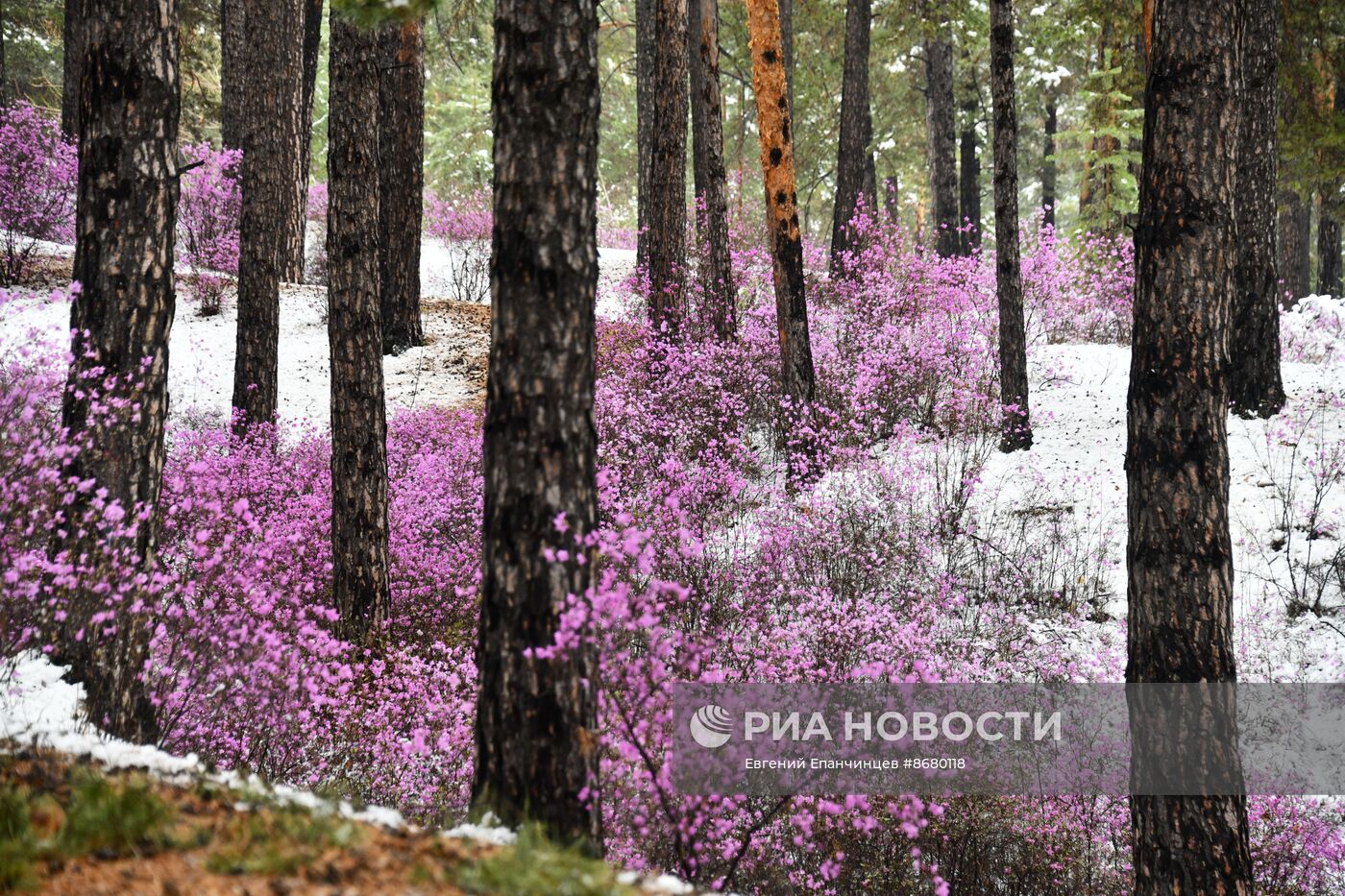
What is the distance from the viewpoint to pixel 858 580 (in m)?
7.14

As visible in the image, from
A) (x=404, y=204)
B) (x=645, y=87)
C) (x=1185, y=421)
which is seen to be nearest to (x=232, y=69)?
(x=404, y=204)

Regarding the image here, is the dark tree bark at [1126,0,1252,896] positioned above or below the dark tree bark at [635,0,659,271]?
below

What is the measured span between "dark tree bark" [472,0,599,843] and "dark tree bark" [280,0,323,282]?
1197cm

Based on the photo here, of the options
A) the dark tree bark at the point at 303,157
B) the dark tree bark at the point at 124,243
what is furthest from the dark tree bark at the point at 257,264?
the dark tree bark at the point at 124,243

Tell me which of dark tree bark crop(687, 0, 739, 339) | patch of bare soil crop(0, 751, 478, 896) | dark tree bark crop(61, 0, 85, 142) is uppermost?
dark tree bark crop(61, 0, 85, 142)

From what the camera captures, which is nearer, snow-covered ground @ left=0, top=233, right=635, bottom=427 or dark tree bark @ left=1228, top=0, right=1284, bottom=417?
dark tree bark @ left=1228, top=0, right=1284, bottom=417

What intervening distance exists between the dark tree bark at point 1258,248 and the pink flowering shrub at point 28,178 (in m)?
14.3

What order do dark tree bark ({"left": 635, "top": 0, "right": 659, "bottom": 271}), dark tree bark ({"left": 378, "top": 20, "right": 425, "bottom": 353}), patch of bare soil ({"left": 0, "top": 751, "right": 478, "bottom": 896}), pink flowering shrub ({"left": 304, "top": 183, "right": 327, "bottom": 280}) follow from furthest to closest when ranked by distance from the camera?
pink flowering shrub ({"left": 304, "top": 183, "right": 327, "bottom": 280}) → dark tree bark ({"left": 635, "top": 0, "right": 659, "bottom": 271}) → dark tree bark ({"left": 378, "top": 20, "right": 425, "bottom": 353}) → patch of bare soil ({"left": 0, "top": 751, "right": 478, "bottom": 896})

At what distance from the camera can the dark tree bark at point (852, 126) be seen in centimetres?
1377

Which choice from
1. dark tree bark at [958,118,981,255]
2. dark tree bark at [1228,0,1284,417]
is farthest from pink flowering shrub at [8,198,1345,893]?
dark tree bark at [958,118,981,255]

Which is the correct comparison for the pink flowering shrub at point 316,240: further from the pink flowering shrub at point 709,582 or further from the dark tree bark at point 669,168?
the dark tree bark at point 669,168

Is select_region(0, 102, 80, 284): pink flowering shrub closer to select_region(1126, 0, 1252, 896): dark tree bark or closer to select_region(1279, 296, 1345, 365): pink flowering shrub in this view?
select_region(1126, 0, 1252, 896): dark tree bark

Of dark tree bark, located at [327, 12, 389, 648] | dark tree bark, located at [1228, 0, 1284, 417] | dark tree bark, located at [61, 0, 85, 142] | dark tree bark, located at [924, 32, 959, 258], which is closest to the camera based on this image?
dark tree bark, located at [327, 12, 389, 648]

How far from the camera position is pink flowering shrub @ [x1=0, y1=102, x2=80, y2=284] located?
11.9 metres
